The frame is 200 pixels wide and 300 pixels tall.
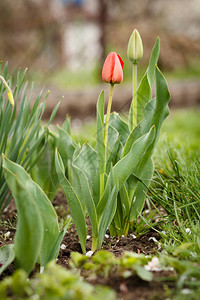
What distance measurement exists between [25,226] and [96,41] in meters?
6.00

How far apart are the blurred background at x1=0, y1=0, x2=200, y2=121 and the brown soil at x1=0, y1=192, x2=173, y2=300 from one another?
4.12 metres

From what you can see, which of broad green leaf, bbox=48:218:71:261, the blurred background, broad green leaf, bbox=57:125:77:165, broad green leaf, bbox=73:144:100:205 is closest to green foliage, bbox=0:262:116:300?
broad green leaf, bbox=48:218:71:261

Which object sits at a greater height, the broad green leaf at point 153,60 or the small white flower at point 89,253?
the broad green leaf at point 153,60

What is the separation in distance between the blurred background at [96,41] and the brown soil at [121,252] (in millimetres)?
4118

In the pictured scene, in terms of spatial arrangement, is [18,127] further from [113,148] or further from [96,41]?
[96,41]

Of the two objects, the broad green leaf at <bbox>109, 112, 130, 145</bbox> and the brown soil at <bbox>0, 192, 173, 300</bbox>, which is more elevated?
the broad green leaf at <bbox>109, 112, 130, 145</bbox>

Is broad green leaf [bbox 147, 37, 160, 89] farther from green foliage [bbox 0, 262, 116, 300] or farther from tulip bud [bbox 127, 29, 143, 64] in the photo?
green foliage [bbox 0, 262, 116, 300]

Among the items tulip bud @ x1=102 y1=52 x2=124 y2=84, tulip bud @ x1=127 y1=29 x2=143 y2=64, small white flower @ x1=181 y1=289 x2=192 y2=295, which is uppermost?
tulip bud @ x1=127 y1=29 x2=143 y2=64

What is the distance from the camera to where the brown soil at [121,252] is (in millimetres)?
1131

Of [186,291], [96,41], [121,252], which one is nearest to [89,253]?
[121,252]

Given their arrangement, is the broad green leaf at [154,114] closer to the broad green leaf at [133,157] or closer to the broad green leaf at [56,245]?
the broad green leaf at [133,157]

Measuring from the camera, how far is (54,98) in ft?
18.7

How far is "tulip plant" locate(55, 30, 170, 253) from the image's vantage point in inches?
54.8

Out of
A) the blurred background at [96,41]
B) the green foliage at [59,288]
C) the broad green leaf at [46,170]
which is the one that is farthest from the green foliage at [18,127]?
the blurred background at [96,41]
